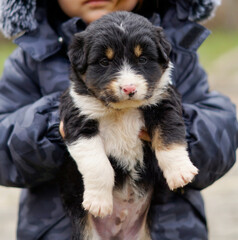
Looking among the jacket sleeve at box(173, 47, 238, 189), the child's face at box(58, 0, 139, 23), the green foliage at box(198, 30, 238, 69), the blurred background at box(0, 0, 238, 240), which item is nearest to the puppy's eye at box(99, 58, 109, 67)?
the jacket sleeve at box(173, 47, 238, 189)

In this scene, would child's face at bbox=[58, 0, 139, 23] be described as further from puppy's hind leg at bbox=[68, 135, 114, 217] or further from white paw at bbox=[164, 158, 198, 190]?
white paw at bbox=[164, 158, 198, 190]

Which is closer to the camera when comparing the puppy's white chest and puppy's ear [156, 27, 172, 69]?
puppy's ear [156, 27, 172, 69]

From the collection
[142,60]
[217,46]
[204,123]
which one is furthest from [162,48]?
[217,46]

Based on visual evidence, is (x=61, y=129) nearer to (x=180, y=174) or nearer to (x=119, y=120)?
(x=119, y=120)

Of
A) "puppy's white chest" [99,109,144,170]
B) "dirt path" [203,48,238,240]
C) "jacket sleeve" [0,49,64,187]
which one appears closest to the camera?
"puppy's white chest" [99,109,144,170]

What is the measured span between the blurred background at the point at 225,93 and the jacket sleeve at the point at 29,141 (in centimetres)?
310

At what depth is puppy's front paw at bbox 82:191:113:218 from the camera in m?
2.96

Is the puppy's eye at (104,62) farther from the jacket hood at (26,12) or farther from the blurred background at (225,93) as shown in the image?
the blurred background at (225,93)

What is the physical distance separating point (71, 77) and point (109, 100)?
38cm

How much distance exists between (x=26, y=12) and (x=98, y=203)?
1.46 meters

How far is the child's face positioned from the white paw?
1.24 metres

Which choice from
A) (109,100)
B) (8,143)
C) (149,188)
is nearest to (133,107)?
(109,100)

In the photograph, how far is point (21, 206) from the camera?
3.68 meters

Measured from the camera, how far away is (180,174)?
2.94m
